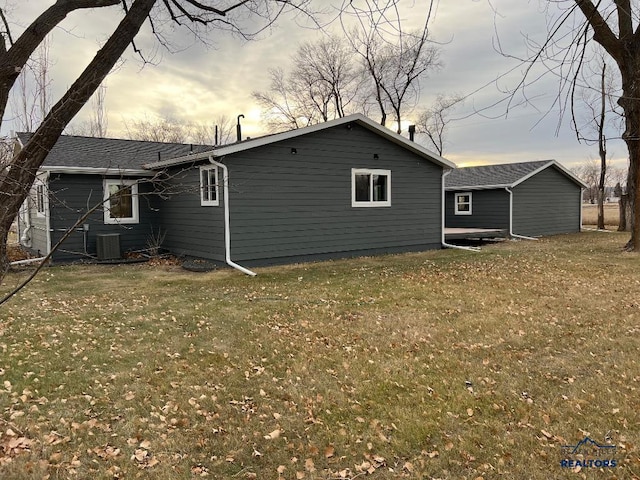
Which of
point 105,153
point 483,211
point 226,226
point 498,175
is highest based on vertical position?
point 105,153

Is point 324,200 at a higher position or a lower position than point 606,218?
higher

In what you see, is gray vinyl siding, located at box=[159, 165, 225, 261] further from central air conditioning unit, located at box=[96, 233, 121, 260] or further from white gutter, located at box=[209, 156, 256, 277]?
central air conditioning unit, located at box=[96, 233, 121, 260]

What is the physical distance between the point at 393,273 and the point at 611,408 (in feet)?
21.0

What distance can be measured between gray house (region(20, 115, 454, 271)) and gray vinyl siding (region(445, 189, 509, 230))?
587 centimetres

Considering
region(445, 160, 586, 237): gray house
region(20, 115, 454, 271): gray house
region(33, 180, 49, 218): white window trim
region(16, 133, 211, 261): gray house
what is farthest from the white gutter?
region(445, 160, 586, 237): gray house

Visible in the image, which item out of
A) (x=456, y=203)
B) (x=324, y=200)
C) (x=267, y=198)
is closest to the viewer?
(x=267, y=198)

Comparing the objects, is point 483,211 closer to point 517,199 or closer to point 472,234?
point 517,199

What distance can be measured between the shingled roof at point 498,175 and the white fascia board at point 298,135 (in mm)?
6067

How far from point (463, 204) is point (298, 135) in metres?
12.0

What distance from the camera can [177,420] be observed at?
343 centimetres

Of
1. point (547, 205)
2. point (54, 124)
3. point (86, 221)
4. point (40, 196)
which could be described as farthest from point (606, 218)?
point (54, 124)

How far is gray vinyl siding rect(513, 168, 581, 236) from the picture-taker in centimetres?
1914

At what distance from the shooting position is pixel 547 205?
2047 cm

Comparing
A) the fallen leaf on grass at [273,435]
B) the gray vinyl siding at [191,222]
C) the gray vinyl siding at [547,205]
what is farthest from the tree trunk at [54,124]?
the gray vinyl siding at [547,205]
